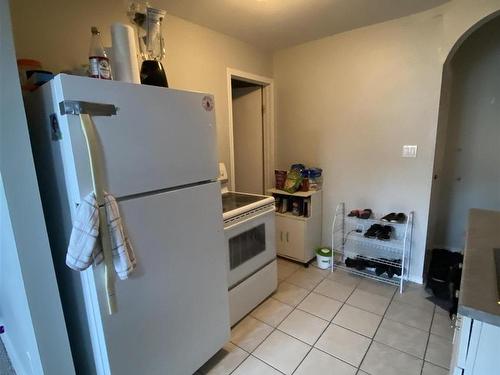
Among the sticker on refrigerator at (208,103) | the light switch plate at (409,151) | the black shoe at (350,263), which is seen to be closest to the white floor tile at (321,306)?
the black shoe at (350,263)

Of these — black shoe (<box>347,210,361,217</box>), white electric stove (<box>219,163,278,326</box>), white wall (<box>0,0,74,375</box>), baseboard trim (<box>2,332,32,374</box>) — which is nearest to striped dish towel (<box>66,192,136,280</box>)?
white wall (<box>0,0,74,375</box>)

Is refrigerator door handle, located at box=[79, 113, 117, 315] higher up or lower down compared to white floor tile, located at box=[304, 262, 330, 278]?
higher up

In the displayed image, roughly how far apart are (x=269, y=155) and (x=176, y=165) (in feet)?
6.52

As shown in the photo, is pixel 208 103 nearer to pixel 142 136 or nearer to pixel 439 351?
pixel 142 136

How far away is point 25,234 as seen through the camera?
0.99 metres

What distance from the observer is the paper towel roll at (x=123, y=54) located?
1.18m

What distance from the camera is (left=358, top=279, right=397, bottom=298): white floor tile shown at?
2299 mm

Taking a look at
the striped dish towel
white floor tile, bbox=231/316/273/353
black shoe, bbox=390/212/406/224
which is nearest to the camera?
the striped dish towel

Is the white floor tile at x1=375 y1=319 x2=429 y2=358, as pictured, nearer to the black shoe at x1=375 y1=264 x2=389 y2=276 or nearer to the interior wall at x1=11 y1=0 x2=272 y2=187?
the black shoe at x1=375 y1=264 x2=389 y2=276

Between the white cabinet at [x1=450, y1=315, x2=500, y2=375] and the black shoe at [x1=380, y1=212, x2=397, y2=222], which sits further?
the black shoe at [x1=380, y1=212, x2=397, y2=222]

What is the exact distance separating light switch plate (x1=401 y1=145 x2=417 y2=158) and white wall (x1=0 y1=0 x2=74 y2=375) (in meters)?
2.60

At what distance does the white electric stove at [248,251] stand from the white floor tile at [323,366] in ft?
1.80

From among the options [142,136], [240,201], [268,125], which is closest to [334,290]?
[240,201]

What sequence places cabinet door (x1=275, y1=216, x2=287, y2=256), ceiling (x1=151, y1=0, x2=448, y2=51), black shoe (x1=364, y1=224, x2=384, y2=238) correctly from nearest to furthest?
ceiling (x1=151, y1=0, x2=448, y2=51), black shoe (x1=364, y1=224, x2=384, y2=238), cabinet door (x1=275, y1=216, x2=287, y2=256)
